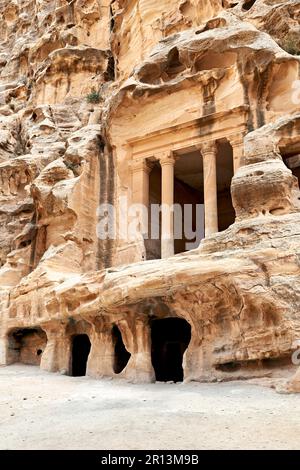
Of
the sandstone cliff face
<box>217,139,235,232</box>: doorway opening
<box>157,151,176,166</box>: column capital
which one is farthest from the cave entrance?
<box>217,139,235,232</box>: doorway opening

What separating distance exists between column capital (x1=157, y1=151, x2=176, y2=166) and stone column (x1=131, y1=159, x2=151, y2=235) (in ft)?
2.59

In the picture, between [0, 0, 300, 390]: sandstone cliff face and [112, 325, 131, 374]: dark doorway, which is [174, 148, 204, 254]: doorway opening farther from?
[112, 325, 131, 374]: dark doorway

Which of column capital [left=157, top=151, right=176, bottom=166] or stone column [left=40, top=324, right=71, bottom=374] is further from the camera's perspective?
column capital [left=157, top=151, right=176, bottom=166]

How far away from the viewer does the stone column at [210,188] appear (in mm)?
15758

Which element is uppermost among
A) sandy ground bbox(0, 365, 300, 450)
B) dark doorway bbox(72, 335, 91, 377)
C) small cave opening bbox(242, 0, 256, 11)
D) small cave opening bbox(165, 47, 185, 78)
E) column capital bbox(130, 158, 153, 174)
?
small cave opening bbox(242, 0, 256, 11)

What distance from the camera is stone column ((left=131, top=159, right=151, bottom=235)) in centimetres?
1733

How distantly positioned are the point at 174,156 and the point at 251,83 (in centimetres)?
392

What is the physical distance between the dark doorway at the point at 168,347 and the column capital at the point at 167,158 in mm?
6387

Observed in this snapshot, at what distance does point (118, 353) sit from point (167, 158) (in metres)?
7.72

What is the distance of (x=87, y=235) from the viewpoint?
16.5 meters

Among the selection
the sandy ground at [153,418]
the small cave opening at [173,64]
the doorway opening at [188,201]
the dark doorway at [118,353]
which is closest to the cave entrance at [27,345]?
the dark doorway at [118,353]

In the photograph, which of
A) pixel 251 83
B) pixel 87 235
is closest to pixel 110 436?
pixel 87 235

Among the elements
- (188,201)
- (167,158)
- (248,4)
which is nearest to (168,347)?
(167,158)
